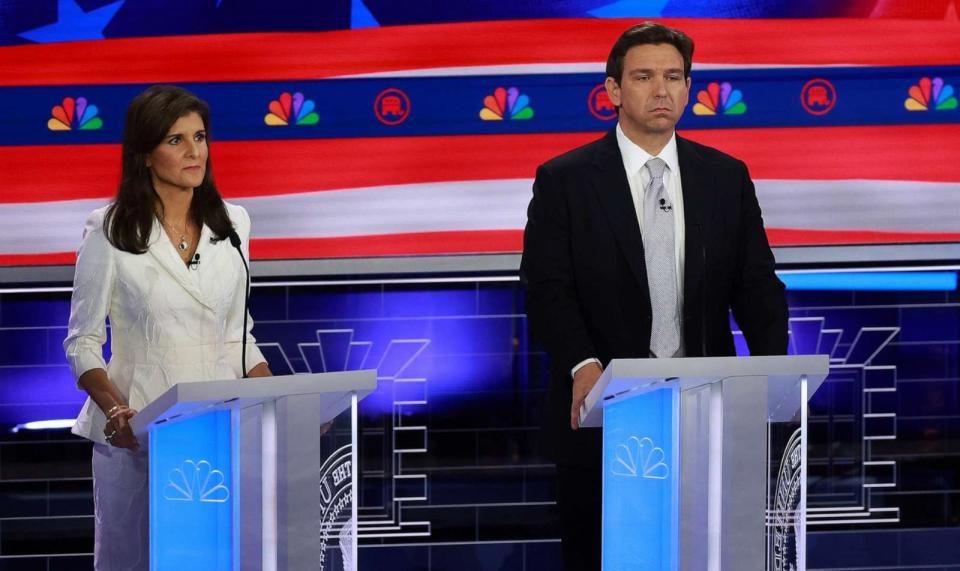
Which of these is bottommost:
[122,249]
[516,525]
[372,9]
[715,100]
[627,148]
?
[516,525]

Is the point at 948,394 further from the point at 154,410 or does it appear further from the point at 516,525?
the point at 154,410

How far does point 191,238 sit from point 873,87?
253 centimetres

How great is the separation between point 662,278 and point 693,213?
0.15m

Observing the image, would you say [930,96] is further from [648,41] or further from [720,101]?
[648,41]

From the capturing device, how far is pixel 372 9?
4234mm

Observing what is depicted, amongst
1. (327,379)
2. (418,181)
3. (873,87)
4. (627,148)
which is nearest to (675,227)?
(627,148)

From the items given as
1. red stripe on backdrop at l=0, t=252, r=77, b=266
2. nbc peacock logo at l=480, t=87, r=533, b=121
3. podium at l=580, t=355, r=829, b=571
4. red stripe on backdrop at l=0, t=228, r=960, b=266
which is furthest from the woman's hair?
nbc peacock logo at l=480, t=87, r=533, b=121

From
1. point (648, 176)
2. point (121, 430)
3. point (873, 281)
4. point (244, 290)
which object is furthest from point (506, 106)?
point (121, 430)

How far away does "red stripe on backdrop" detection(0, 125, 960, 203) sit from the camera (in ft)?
13.8

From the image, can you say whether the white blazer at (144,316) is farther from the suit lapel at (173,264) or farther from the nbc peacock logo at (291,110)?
the nbc peacock logo at (291,110)

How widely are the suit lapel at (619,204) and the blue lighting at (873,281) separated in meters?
1.56

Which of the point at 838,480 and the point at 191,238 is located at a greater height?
the point at 191,238

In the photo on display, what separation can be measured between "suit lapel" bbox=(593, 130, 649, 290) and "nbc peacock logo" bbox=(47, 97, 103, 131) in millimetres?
2004

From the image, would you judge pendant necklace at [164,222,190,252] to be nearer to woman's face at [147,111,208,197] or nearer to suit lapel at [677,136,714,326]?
woman's face at [147,111,208,197]
